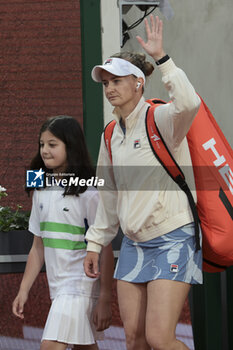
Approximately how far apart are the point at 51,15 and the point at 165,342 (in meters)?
3.11

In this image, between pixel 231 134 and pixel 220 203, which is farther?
pixel 231 134

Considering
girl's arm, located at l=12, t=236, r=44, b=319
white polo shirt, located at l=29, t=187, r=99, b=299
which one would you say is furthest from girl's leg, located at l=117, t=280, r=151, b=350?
girl's arm, located at l=12, t=236, r=44, b=319

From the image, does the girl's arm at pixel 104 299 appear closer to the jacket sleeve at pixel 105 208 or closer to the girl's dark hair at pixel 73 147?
the jacket sleeve at pixel 105 208

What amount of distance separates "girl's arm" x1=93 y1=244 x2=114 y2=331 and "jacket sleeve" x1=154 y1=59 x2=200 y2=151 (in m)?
A: 0.87

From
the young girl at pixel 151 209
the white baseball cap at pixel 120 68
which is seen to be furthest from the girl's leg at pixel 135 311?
the white baseball cap at pixel 120 68

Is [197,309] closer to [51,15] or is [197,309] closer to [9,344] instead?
[9,344]

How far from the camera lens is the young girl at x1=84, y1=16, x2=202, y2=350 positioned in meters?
3.74

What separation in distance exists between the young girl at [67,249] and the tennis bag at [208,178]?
61 cm

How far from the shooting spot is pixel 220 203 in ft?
12.8

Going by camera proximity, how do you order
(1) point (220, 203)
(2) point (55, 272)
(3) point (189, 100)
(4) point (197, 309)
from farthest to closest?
(4) point (197, 309)
(2) point (55, 272)
(1) point (220, 203)
(3) point (189, 100)

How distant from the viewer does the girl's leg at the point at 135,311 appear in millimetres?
3932

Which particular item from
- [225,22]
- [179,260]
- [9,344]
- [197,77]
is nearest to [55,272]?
[179,260]

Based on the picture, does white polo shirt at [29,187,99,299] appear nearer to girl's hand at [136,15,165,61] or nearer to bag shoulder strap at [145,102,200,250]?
bag shoulder strap at [145,102,200,250]

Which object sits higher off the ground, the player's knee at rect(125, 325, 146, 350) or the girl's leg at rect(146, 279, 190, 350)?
the girl's leg at rect(146, 279, 190, 350)
